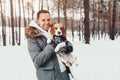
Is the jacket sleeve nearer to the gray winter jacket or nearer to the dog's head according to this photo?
the gray winter jacket

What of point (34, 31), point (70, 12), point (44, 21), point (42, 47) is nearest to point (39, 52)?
point (42, 47)

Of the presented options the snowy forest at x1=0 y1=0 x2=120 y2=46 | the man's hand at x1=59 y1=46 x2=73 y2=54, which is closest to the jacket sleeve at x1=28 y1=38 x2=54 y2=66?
the man's hand at x1=59 y1=46 x2=73 y2=54

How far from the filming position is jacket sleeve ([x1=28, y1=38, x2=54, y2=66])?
364 centimetres

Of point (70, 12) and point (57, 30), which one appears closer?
point (57, 30)

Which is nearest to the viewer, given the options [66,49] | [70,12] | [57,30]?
[57,30]

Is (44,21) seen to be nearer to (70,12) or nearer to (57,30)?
(57,30)

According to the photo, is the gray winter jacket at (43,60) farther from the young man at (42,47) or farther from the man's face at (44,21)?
the man's face at (44,21)

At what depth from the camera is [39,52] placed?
12.2ft

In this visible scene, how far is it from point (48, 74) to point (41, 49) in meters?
0.27

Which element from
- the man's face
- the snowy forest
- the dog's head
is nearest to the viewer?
the dog's head

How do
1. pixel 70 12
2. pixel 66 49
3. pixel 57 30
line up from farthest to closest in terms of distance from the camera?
pixel 70 12
pixel 66 49
pixel 57 30

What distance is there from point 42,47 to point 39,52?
9 centimetres

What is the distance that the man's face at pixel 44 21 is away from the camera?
148 inches

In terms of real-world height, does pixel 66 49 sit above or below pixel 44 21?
below
